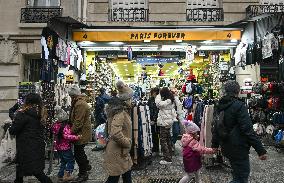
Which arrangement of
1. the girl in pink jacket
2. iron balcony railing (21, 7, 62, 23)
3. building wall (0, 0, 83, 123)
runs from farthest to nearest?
iron balcony railing (21, 7, 62, 23) → building wall (0, 0, 83, 123) → the girl in pink jacket

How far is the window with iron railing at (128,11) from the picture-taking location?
16.0 meters

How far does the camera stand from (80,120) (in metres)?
7.00

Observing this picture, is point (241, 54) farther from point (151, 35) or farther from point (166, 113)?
point (166, 113)

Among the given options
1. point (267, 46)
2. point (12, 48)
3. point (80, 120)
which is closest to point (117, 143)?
point (80, 120)

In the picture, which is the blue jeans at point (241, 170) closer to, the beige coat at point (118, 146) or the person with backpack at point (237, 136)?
the person with backpack at point (237, 136)

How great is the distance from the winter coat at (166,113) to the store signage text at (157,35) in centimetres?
487

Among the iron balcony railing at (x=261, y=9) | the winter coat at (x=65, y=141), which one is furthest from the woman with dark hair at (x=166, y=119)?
the iron balcony railing at (x=261, y=9)

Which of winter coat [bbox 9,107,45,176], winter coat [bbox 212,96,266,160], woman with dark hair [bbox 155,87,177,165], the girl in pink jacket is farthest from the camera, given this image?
woman with dark hair [bbox 155,87,177,165]

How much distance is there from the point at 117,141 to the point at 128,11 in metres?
11.8

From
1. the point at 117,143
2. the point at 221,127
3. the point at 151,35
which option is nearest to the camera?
the point at 221,127

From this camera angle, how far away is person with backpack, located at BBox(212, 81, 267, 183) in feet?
15.6

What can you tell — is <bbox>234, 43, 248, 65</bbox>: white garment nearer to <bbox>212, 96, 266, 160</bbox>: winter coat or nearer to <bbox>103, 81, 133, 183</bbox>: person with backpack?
<bbox>212, 96, 266, 160</bbox>: winter coat

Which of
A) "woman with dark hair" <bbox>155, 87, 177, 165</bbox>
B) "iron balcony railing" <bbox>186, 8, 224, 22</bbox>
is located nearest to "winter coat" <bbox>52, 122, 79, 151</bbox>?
"woman with dark hair" <bbox>155, 87, 177, 165</bbox>

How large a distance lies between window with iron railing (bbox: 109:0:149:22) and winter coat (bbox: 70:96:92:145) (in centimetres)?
938
